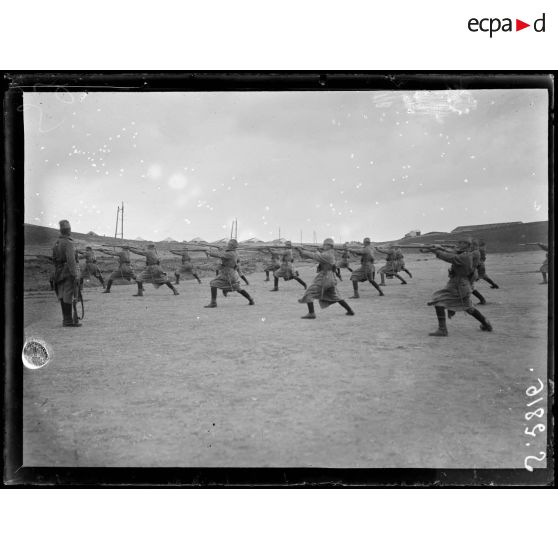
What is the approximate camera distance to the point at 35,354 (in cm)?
405

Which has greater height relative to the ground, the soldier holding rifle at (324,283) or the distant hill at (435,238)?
the distant hill at (435,238)

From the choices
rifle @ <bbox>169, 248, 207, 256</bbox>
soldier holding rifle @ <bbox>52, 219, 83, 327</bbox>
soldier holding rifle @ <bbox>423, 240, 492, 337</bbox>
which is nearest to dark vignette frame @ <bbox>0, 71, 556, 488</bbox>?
soldier holding rifle @ <bbox>52, 219, 83, 327</bbox>

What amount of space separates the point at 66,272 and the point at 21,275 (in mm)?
987

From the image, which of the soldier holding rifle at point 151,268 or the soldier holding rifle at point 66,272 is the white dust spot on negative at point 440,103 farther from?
the soldier holding rifle at point 66,272

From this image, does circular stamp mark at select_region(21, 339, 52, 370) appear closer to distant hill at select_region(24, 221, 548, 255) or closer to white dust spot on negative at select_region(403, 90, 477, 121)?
distant hill at select_region(24, 221, 548, 255)

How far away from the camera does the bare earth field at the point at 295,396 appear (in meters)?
3.44

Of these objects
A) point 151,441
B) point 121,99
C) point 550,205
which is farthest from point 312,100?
point 151,441

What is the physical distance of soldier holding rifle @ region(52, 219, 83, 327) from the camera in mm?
4450

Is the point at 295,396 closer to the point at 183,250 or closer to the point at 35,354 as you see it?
the point at 35,354

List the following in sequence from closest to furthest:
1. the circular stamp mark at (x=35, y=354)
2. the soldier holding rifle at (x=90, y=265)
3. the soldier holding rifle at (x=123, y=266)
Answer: the circular stamp mark at (x=35, y=354) < the soldier holding rifle at (x=90, y=265) < the soldier holding rifle at (x=123, y=266)

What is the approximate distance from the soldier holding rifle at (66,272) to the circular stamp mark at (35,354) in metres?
0.83

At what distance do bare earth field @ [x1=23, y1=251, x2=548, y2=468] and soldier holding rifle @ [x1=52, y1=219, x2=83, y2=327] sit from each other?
0.23 metres

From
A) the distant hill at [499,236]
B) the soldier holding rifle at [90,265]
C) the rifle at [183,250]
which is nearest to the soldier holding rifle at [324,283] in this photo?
the distant hill at [499,236]

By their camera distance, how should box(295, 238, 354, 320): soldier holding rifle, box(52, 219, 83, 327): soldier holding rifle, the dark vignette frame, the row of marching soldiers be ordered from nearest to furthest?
the dark vignette frame → box(52, 219, 83, 327): soldier holding rifle → the row of marching soldiers → box(295, 238, 354, 320): soldier holding rifle
